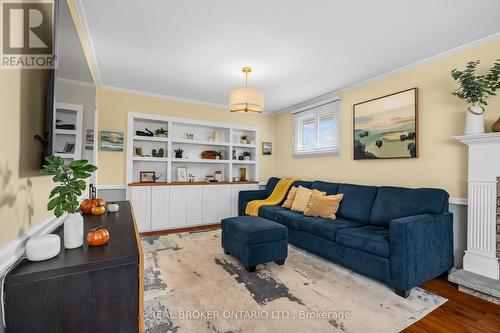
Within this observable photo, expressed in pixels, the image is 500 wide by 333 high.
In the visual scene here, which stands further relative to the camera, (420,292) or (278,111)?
(278,111)

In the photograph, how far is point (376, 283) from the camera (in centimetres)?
235

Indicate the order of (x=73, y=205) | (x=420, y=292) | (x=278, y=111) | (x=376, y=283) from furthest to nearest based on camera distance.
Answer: (x=278, y=111) < (x=376, y=283) < (x=420, y=292) < (x=73, y=205)

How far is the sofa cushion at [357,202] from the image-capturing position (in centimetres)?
313

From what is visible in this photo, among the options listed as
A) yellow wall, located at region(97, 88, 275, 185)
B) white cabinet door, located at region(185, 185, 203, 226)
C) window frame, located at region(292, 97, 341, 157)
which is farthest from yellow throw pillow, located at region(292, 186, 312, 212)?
yellow wall, located at region(97, 88, 275, 185)

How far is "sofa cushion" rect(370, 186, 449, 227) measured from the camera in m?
2.50

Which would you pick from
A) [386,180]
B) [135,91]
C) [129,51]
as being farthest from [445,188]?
[135,91]

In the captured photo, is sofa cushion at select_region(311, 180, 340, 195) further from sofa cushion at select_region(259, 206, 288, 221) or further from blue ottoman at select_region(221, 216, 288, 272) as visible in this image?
blue ottoman at select_region(221, 216, 288, 272)

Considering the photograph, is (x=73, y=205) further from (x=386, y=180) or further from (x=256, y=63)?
(x=386, y=180)

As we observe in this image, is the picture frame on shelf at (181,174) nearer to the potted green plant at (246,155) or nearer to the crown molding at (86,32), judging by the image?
the potted green plant at (246,155)

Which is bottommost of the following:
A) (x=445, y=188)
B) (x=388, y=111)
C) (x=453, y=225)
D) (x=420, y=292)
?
(x=420, y=292)

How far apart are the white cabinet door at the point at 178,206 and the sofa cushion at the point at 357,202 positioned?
272 centimetres

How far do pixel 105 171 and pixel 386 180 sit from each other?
4432 mm

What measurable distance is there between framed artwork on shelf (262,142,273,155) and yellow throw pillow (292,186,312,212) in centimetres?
193

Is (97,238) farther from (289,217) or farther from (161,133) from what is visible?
(161,133)
